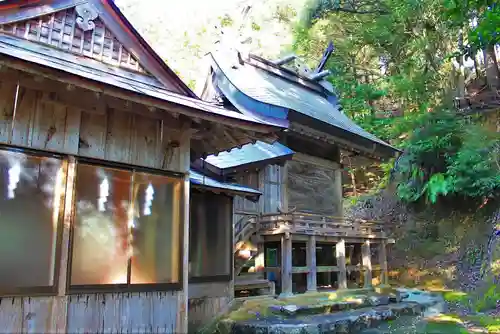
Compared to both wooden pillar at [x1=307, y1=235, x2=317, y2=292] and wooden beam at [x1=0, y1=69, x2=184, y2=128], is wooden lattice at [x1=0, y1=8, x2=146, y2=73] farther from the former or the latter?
wooden pillar at [x1=307, y1=235, x2=317, y2=292]

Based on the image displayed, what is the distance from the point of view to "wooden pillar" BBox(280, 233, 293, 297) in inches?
Answer: 433

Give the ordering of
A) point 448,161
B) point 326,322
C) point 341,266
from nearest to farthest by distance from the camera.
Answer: point 326,322, point 341,266, point 448,161

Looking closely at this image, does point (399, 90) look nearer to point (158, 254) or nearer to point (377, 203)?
point (377, 203)

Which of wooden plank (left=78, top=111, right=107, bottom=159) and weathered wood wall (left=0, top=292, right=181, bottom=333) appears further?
wooden plank (left=78, top=111, right=107, bottom=159)

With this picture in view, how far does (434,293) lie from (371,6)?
16490 millimetres

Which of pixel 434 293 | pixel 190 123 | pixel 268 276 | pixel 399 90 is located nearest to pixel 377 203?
pixel 399 90

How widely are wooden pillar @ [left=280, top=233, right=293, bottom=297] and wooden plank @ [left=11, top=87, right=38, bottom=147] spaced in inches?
293

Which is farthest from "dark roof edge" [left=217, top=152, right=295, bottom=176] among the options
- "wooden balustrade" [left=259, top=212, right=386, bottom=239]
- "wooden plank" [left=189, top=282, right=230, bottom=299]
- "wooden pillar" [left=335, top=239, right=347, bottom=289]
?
"wooden plank" [left=189, top=282, right=230, bottom=299]

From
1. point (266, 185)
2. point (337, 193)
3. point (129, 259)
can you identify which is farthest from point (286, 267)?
point (129, 259)

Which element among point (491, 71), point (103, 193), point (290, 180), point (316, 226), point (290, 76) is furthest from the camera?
point (491, 71)

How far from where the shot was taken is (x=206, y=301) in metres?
8.82

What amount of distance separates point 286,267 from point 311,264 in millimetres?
1073

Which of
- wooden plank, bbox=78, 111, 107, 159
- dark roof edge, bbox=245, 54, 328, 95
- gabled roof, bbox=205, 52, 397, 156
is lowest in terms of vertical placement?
wooden plank, bbox=78, 111, 107, 159

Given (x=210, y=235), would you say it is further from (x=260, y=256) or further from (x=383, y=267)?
(x=383, y=267)
